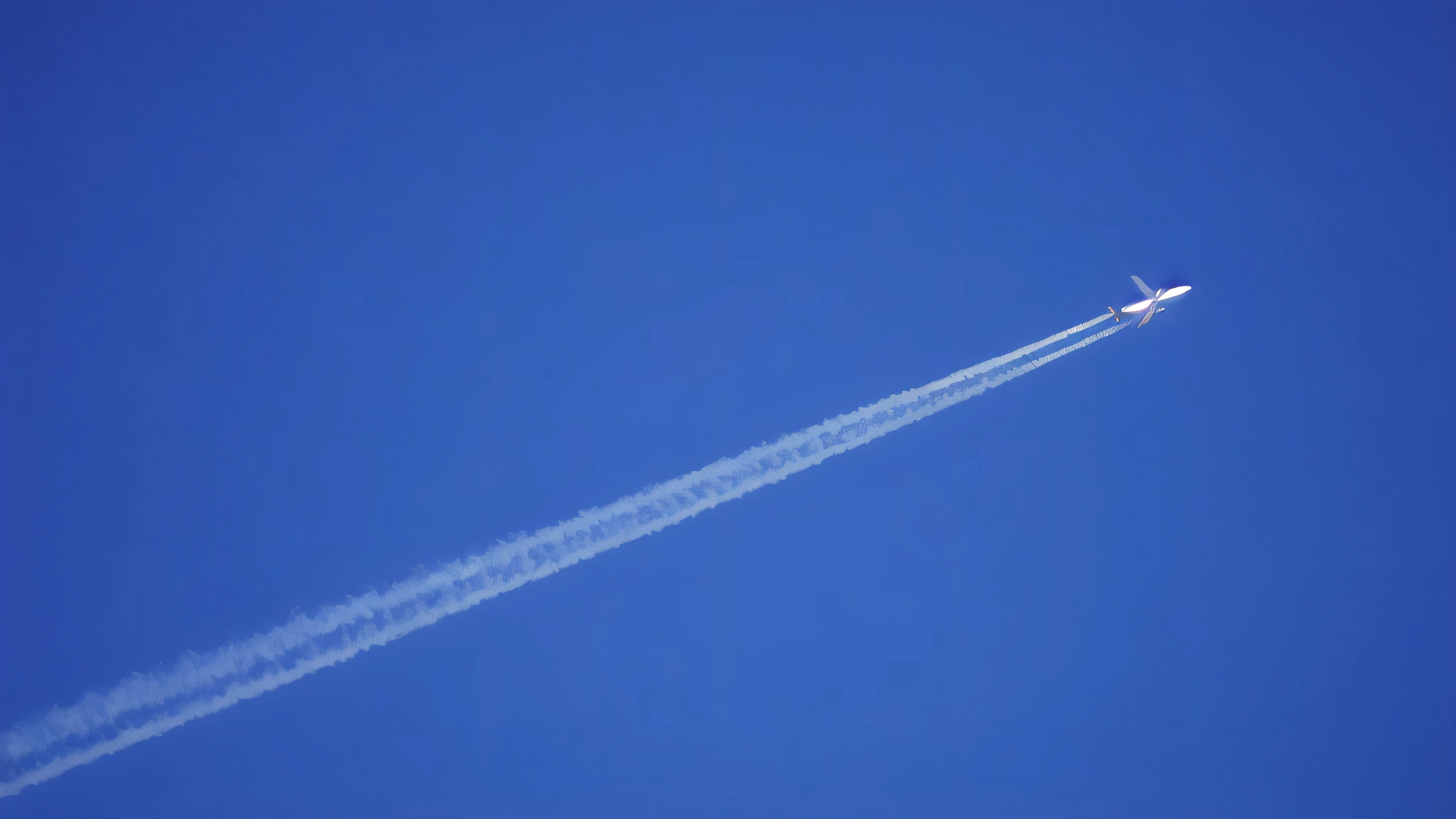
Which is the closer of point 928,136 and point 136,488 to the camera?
point 136,488

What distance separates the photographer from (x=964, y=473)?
19.0 feet

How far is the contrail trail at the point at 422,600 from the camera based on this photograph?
5391mm

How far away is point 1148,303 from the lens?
5.67 m

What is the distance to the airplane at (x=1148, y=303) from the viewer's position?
18.4ft

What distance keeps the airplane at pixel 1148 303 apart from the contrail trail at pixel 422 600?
9 centimetres

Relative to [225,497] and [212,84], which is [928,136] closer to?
[212,84]

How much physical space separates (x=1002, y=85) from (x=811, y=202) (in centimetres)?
163

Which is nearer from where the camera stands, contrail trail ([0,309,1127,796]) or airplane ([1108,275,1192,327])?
contrail trail ([0,309,1127,796])

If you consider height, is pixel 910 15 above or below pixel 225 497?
above

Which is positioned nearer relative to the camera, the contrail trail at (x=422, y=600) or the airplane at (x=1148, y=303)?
the contrail trail at (x=422, y=600)

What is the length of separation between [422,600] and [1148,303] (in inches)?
212

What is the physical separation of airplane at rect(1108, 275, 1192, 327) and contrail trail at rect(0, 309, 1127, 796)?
0.29ft

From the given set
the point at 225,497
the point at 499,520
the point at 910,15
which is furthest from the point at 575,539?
the point at 910,15

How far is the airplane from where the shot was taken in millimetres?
5605
